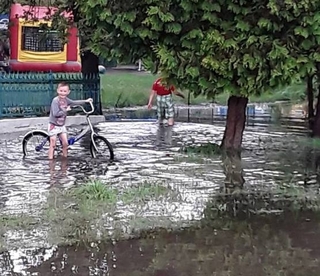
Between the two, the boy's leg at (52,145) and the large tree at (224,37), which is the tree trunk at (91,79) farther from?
the large tree at (224,37)

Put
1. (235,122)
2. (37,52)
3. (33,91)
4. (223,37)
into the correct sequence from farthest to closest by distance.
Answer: (37,52) < (33,91) < (235,122) < (223,37)

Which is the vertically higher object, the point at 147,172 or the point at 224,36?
the point at 224,36

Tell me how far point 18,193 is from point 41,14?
51.5ft

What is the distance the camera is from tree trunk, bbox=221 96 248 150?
1445cm

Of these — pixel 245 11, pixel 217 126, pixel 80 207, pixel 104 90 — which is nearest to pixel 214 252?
pixel 80 207

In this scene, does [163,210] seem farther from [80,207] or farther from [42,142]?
[42,142]

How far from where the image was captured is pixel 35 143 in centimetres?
1479

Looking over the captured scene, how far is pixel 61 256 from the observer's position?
691cm

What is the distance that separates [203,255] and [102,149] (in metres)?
7.05

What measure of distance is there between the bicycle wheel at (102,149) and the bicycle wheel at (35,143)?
2.70ft

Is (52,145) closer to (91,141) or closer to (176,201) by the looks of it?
(91,141)

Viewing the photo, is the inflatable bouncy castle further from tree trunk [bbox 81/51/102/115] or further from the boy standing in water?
the boy standing in water

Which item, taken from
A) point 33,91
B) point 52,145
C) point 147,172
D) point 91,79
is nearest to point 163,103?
point 91,79

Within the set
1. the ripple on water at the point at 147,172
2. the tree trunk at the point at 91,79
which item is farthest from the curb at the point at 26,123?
the ripple on water at the point at 147,172
